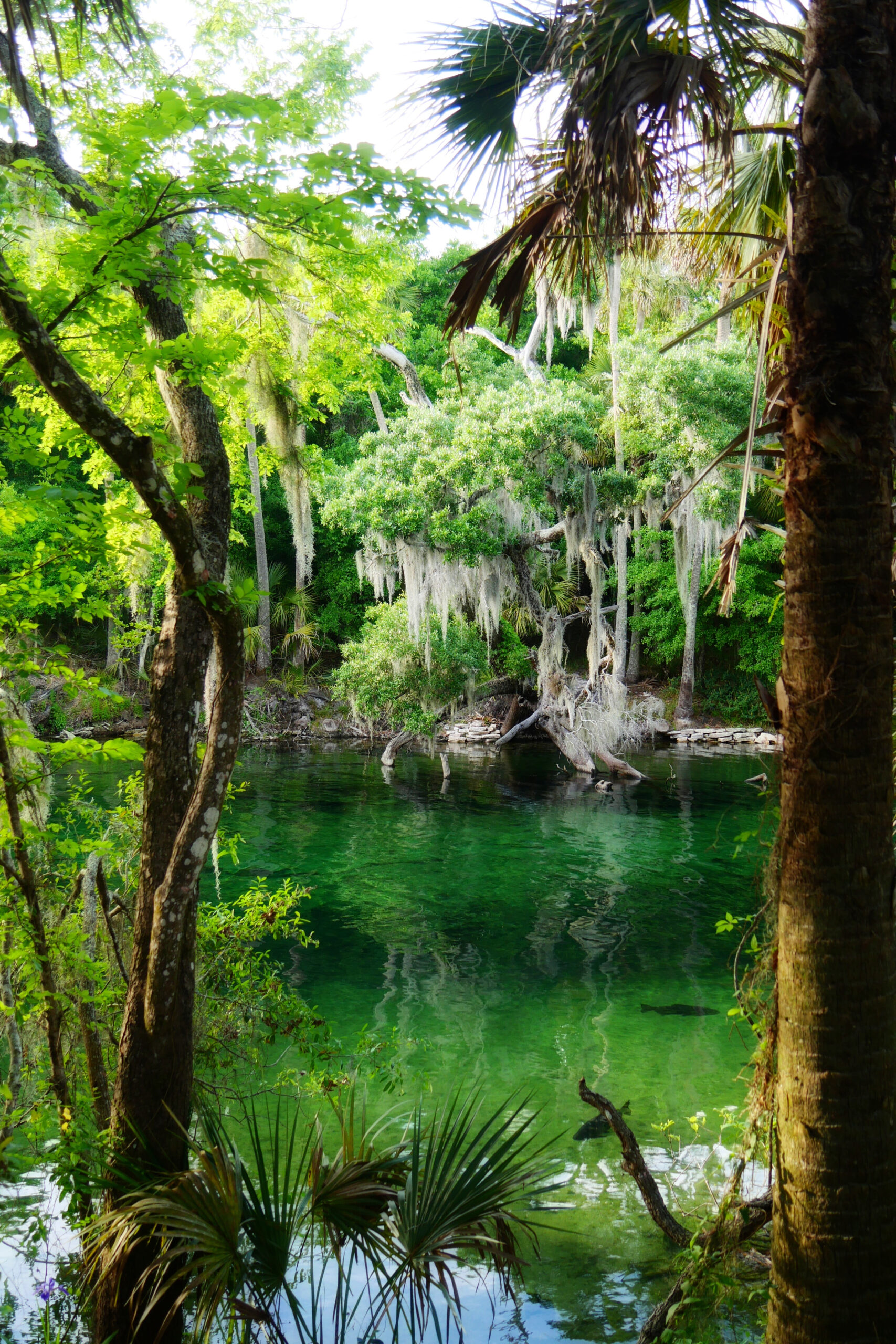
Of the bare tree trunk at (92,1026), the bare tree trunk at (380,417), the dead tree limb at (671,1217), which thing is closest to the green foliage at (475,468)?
the bare tree trunk at (380,417)

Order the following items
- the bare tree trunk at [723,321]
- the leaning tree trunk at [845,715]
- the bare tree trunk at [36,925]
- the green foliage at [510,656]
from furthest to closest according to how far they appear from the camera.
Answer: the green foliage at [510,656]
the bare tree trunk at [723,321]
the bare tree trunk at [36,925]
the leaning tree trunk at [845,715]

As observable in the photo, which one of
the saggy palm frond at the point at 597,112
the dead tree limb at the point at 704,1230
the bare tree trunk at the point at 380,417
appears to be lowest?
the dead tree limb at the point at 704,1230

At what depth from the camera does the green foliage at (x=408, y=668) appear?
728 inches

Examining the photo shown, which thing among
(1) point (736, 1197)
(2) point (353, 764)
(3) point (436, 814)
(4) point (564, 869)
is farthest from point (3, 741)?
(2) point (353, 764)

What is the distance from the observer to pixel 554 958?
937 cm

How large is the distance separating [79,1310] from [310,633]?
2219 cm

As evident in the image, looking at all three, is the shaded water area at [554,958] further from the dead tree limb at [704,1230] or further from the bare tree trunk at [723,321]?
the bare tree trunk at [723,321]

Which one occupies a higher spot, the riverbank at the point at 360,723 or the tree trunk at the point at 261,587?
the tree trunk at the point at 261,587

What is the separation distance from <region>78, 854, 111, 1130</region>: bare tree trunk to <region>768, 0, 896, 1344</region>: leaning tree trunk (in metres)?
2.82

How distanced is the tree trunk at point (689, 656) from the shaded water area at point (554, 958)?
6585 mm

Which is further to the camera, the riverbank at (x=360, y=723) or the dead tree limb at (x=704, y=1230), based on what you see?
the riverbank at (x=360, y=723)

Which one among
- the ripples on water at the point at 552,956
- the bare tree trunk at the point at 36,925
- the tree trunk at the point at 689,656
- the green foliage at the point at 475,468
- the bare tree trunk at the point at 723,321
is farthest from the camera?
the tree trunk at the point at 689,656

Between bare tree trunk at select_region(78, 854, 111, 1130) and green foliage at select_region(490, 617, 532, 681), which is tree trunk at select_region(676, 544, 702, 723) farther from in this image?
bare tree trunk at select_region(78, 854, 111, 1130)

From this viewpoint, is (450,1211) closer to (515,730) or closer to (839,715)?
(839,715)
